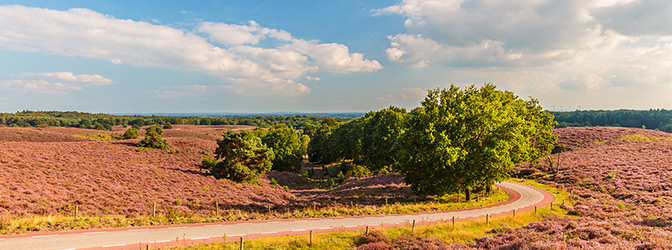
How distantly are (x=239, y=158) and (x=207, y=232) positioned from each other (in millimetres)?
24991

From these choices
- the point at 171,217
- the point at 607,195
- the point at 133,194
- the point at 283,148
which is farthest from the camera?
the point at 283,148

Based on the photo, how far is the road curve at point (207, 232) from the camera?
652 inches

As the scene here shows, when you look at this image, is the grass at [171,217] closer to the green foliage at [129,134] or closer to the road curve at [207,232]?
the road curve at [207,232]

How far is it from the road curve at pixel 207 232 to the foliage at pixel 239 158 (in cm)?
1984

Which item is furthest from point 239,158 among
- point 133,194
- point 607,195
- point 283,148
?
point 607,195

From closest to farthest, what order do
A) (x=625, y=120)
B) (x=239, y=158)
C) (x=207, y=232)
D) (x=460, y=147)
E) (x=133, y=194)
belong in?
(x=207, y=232) → (x=133, y=194) → (x=460, y=147) → (x=239, y=158) → (x=625, y=120)

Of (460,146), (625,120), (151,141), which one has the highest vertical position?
(625,120)

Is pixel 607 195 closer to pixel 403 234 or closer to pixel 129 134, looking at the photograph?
pixel 403 234

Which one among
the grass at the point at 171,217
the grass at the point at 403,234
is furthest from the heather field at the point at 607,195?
the grass at the point at 171,217

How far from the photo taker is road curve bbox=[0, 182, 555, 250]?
54.3ft

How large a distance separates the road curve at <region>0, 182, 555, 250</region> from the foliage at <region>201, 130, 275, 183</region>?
781 inches

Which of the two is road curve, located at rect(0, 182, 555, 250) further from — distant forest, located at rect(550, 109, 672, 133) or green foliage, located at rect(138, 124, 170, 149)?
distant forest, located at rect(550, 109, 672, 133)

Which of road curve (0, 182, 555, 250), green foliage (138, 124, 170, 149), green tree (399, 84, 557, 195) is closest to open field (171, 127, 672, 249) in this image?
road curve (0, 182, 555, 250)

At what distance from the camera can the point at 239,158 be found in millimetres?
44812
